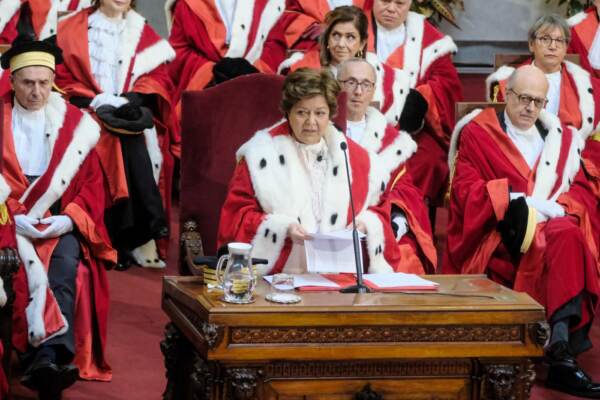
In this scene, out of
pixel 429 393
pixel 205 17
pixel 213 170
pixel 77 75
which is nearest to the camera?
pixel 429 393

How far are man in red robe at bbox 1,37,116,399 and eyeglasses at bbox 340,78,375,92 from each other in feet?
3.44

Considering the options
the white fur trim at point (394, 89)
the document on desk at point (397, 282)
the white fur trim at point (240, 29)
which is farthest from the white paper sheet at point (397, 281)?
the white fur trim at point (240, 29)

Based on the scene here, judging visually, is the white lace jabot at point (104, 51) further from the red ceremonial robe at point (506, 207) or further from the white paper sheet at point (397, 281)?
the white paper sheet at point (397, 281)

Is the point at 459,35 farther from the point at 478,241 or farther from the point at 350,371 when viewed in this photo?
the point at 350,371

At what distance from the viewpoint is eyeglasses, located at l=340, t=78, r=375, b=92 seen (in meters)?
5.10

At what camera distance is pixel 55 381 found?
437cm

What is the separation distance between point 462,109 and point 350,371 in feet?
8.04

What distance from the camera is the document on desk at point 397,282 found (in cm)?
377

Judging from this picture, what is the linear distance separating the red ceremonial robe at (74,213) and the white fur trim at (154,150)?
1.19 m

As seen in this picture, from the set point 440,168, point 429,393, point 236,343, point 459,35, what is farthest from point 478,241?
point 459,35

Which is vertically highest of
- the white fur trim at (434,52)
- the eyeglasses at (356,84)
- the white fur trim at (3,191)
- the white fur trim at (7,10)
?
the white fur trim at (7,10)

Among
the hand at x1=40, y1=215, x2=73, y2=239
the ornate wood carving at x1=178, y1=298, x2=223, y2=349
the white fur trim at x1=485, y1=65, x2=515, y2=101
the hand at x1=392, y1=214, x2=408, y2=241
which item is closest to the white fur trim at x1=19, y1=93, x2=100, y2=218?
the hand at x1=40, y1=215, x2=73, y2=239

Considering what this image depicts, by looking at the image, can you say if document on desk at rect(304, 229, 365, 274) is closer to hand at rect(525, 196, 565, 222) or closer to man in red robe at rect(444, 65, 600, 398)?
man in red robe at rect(444, 65, 600, 398)

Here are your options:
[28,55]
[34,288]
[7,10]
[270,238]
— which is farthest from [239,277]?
[7,10]
